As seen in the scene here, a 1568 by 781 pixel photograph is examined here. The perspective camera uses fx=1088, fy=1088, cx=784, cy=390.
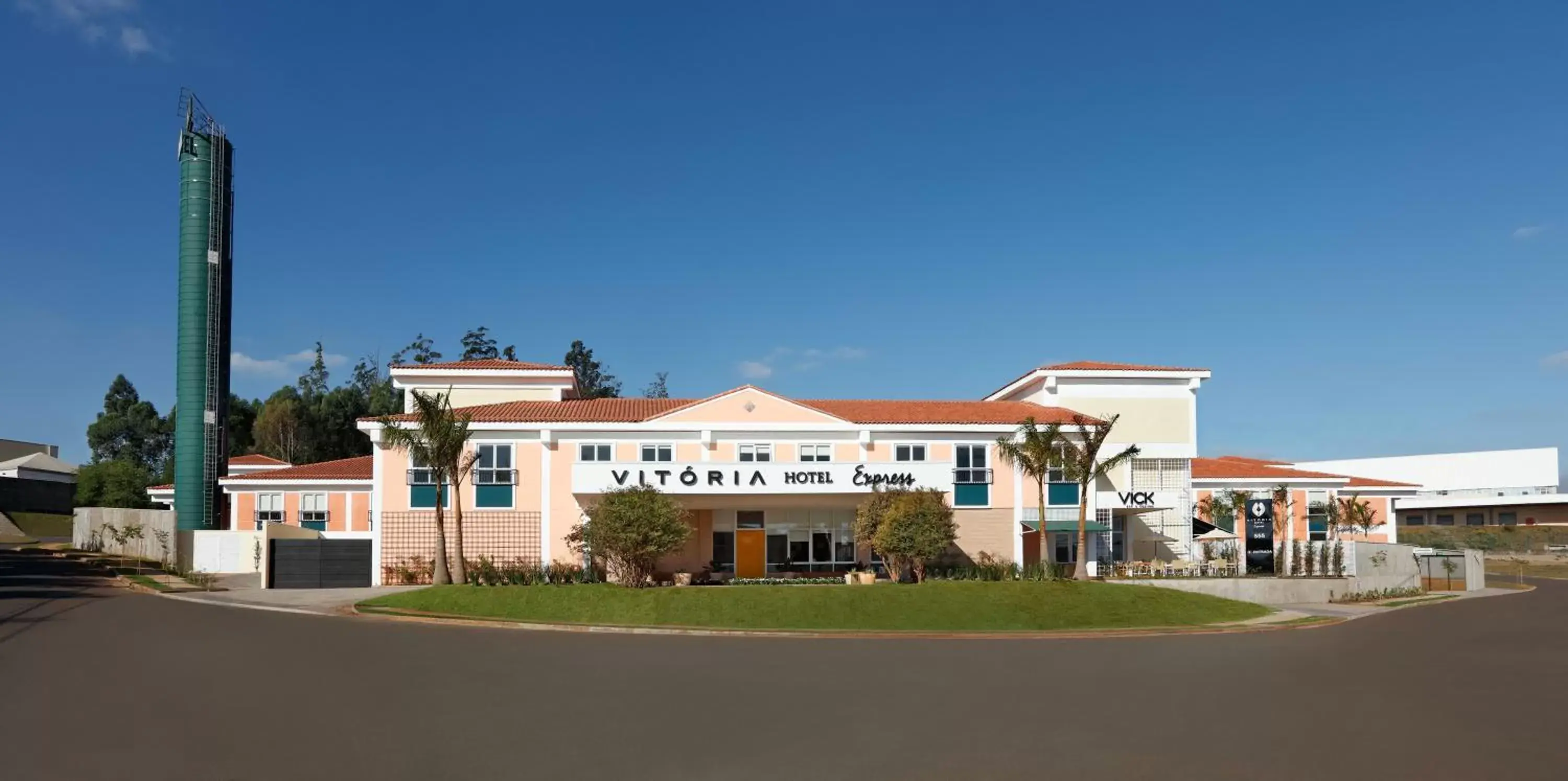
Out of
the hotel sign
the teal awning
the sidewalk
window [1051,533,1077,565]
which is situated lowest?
the sidewalk

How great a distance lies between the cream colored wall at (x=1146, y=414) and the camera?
4288 centimetres

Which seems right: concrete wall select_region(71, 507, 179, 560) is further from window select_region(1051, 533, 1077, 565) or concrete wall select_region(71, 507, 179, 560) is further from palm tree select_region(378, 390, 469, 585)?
window select_region(1051, 533, 1077, 565)

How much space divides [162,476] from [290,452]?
30239mm

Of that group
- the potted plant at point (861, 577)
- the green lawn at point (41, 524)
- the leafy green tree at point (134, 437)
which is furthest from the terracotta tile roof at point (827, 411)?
the leafy green tree at point (134, 437)

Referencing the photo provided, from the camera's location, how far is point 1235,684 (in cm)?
1691

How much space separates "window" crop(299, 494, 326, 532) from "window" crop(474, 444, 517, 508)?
1531 cm

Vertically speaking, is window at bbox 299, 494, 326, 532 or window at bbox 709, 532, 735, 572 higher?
window at bbox 299, 494, 326, 532

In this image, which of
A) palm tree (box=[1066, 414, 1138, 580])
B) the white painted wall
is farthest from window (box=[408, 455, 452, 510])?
the white painted wall

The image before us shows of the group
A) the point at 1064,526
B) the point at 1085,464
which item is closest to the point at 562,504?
the point at 1064,526

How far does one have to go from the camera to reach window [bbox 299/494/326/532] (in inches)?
1896

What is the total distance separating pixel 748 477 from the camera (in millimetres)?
36062

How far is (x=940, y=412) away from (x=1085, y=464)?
6.68 m

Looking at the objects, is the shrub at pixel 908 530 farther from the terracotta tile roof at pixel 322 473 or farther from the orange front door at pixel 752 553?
the terracotta tile roof at pixel 322 473

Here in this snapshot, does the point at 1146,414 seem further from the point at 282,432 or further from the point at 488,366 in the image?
the point at 282,432
